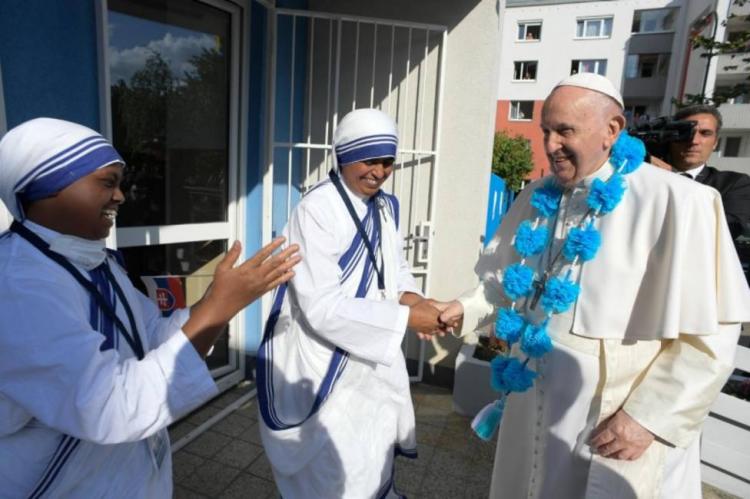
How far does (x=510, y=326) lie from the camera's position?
2.08m

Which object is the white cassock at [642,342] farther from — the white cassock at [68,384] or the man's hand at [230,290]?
the white cassock at [68,384]

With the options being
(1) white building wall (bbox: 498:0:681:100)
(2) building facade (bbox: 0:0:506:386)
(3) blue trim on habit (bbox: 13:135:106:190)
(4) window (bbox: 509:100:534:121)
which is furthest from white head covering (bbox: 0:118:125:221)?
(4) window (bbox: 509:100:534:121)

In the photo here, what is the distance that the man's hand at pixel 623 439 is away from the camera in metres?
1.59

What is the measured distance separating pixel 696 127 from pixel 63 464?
368 cm

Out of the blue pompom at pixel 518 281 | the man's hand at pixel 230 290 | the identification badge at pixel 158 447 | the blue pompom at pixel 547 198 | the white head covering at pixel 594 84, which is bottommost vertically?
the identification badge at pixel 158 447

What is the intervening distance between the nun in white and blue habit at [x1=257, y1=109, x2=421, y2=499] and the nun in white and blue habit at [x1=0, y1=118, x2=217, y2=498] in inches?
30.9

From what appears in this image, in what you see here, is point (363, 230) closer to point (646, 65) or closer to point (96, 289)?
point (96, 289)

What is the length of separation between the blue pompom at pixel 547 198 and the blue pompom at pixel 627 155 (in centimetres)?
30


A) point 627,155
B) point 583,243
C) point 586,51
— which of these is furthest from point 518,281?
point 586,51

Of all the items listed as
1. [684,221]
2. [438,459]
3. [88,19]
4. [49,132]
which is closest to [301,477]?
[438,459]

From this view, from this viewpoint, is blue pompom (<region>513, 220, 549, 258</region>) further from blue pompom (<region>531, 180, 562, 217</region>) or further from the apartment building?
the apartment building

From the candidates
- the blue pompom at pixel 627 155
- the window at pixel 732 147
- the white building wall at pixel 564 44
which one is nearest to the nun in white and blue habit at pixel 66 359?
the blue pompom at pixel 627 155

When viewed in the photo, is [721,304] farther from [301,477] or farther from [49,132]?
[49,132]

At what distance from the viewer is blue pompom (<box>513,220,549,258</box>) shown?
2.07 meters
